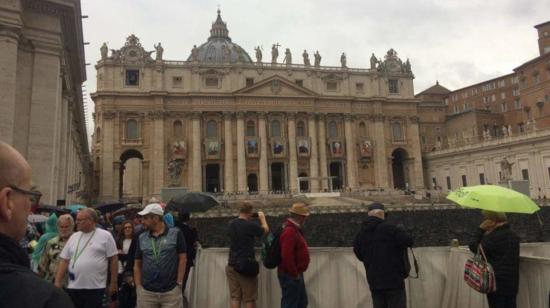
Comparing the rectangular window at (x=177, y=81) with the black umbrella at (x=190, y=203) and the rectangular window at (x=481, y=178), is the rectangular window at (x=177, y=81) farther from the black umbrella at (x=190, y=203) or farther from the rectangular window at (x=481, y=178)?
the black umbrella at (x=190, y=203)

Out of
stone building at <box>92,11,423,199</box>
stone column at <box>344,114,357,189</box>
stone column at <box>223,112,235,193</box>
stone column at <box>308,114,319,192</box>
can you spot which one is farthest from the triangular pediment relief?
stone column at <box>344,114,357,189</box>

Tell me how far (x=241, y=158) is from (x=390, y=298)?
158ft

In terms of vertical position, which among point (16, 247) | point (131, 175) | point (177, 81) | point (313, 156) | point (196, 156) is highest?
point (177, 81)

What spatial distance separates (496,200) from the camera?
5.64 metres

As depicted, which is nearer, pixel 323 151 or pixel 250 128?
pixel 250 128

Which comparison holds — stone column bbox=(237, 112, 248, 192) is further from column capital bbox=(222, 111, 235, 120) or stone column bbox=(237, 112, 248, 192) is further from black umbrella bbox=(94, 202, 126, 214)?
black umbrella bbox=(94, 202, 126, 214)

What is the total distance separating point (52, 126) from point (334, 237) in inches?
Result: 713

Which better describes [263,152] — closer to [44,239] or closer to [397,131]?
[397,131]

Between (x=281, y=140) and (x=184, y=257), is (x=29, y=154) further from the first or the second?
(x=281, y=140)

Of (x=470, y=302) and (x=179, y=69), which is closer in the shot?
(x=470, y=302)

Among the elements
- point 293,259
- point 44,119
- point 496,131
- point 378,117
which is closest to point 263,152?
point 378,117

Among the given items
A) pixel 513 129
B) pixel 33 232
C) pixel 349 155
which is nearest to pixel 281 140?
pixel 349 155

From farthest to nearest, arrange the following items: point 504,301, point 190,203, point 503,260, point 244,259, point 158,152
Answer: point 158,152 < point 190,203 < point 244,259 < point 504,301 < point 503,260

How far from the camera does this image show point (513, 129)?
208ft
